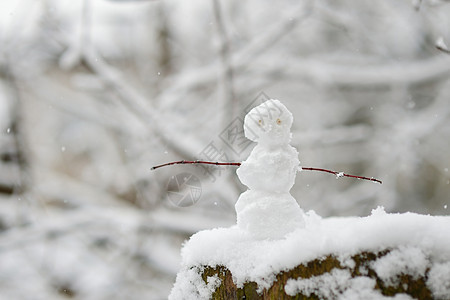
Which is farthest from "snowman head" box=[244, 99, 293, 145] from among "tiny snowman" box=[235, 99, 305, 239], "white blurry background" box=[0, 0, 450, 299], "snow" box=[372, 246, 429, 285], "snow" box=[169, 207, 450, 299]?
"white blurry background" box=[0, 0, 450, 299]

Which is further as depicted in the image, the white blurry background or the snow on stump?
the white blurry background

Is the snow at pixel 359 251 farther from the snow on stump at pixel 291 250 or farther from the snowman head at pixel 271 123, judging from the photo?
the snowman head at pixel 271 123

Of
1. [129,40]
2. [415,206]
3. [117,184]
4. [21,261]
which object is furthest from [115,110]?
[415,206]

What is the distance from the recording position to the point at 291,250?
0.71 m

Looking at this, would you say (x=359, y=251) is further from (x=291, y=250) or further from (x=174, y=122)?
(x=174, y=122)

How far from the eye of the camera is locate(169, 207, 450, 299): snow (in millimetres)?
639

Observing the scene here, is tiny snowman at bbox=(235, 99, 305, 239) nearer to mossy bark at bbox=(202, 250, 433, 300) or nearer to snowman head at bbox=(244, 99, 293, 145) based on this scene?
snowman head at bbox=(244, 99, 293, 145)

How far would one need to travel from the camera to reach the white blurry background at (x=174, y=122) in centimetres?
356

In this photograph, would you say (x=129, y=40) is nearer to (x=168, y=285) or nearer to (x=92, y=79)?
(x=92, y=79)

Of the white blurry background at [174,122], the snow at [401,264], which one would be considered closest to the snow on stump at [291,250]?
the snow at [401,264]

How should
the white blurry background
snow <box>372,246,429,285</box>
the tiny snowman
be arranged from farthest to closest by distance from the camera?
the white blurry background → the tiny snowman → snow <box>372,246,429,285</box>

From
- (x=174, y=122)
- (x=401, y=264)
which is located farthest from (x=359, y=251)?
(x=174, y=122)

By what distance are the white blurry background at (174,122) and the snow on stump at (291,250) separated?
185 centimetres

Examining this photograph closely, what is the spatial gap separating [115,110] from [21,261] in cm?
Result: 178
